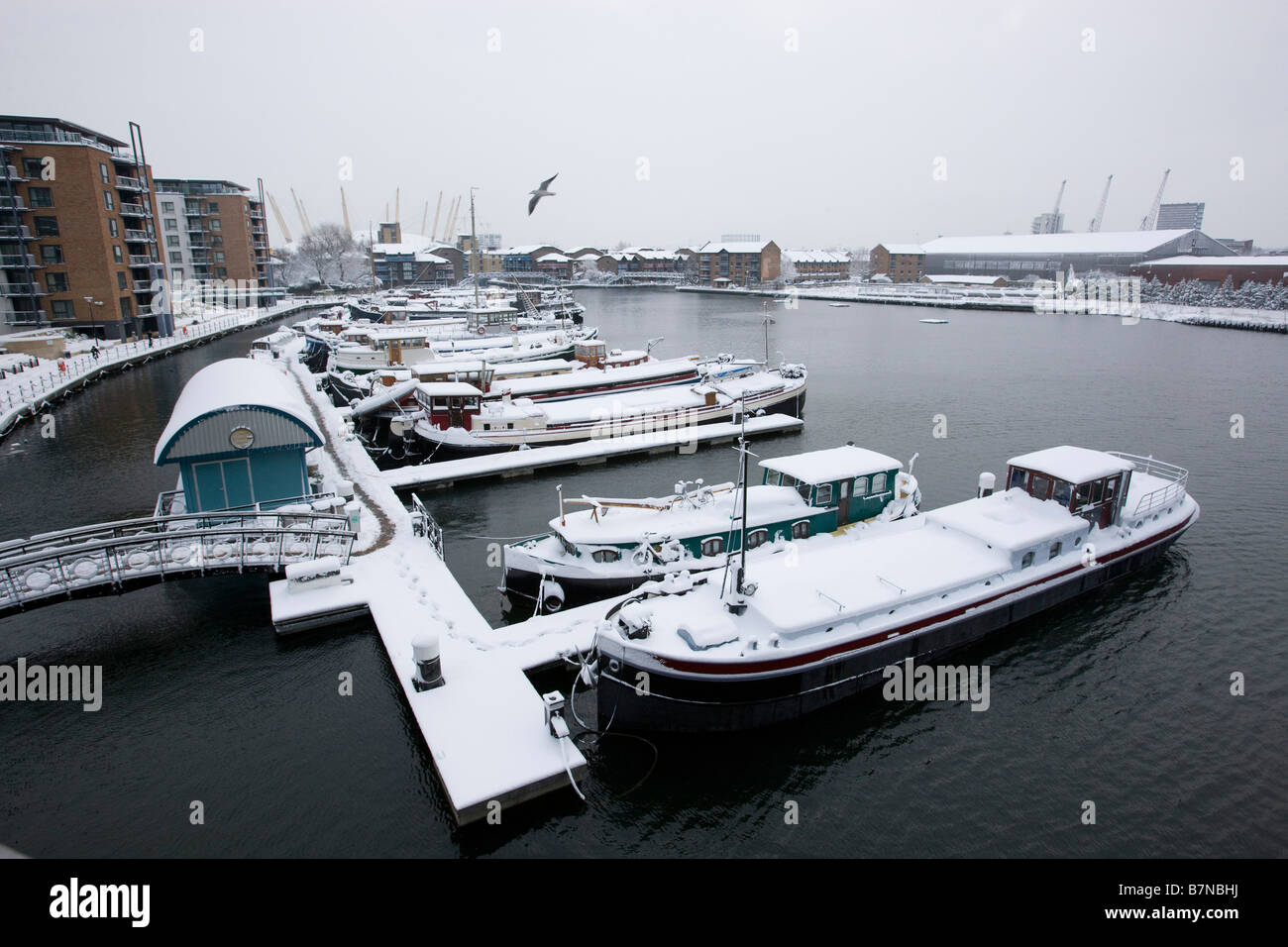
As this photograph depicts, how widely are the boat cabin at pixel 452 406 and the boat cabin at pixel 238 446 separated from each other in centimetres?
1475

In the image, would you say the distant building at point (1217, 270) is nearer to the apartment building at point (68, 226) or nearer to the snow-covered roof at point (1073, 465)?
the snow-covered roof at point (1073, 465)

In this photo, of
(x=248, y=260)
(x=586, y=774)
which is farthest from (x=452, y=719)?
(x=248, y=260)

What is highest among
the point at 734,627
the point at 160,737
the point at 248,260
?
the point at 248,260

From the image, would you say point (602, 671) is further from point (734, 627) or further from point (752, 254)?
point (752, 254)

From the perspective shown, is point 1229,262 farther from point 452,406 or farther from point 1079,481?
point 452,406

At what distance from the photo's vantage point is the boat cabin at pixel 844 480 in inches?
923

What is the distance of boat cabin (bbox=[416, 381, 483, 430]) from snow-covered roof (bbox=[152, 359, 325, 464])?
1242 cm

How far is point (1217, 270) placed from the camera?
474ft

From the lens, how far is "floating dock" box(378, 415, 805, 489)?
35.6m

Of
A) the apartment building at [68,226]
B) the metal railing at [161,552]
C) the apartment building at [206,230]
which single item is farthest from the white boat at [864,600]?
the apartment building at [206,230]

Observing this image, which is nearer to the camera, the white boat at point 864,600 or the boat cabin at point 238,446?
the white boat at point 864,600
